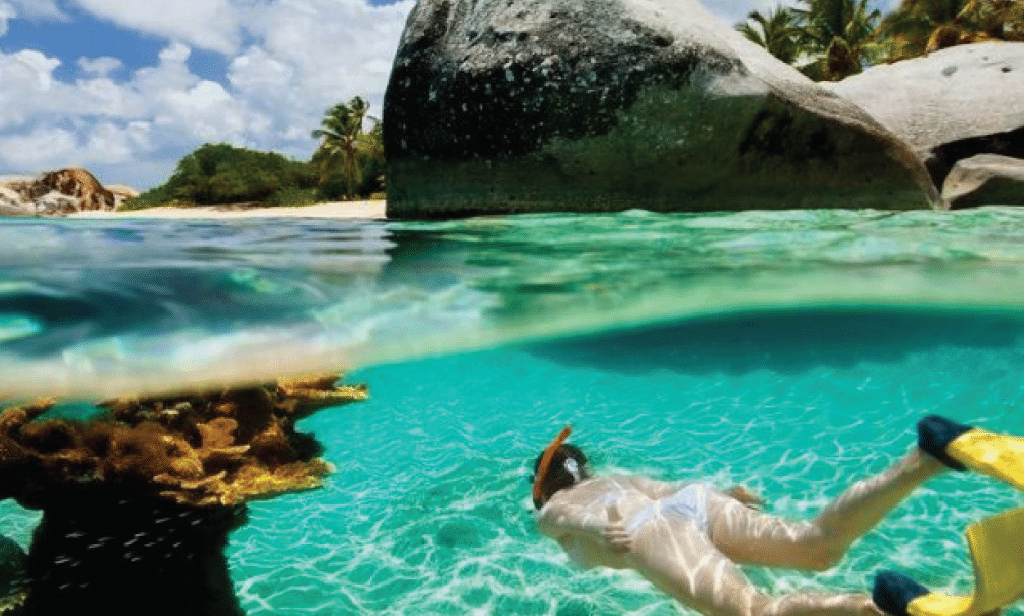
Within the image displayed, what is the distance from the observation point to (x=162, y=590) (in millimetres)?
5535

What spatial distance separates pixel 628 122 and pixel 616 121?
0.16 m

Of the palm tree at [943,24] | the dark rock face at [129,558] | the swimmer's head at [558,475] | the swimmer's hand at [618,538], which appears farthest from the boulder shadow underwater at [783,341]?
the palm tree at [943,24]

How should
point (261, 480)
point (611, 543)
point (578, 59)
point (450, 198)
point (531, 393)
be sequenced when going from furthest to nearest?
1. point (531, 393)
2. point (450, 198)
3. point (578, 59)
4. point (261, 480)
5. point (611, 543)

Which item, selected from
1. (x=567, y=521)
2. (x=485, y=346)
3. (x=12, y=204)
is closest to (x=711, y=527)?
(x=567, y=521)

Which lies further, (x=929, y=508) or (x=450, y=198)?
(x=450, y=198)

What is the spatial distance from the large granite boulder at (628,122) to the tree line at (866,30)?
24743mm

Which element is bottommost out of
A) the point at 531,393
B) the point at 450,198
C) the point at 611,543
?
the point at 531,393

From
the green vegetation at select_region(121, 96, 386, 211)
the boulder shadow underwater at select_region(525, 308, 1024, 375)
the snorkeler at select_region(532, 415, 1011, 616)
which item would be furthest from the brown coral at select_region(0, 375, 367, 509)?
the green vegetation at select_region(121, 96, 386, 211)

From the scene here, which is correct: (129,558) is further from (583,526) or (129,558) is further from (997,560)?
(997,560)

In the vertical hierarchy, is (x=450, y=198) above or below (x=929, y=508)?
above

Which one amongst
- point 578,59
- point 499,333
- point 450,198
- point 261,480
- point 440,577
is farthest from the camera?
point 499,333

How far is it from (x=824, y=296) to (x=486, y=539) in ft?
24.6

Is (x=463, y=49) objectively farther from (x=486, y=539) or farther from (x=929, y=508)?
(x=929, y=508)

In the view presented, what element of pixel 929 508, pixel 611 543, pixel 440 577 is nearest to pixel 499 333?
pixel 440 577
